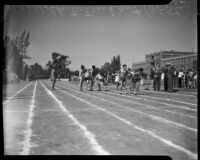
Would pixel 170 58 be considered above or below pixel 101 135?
above

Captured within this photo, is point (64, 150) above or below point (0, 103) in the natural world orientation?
below

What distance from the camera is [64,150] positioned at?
3779 millimetres

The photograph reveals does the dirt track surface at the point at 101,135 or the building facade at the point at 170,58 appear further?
the building facade at the point at 170,58

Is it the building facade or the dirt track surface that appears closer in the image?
the dirt track surface

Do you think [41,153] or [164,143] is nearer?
[41,153]

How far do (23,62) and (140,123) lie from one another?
9.22 ft

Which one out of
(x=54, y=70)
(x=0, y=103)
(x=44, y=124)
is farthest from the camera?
(x=54, y=70)

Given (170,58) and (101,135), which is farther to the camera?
(170,58)

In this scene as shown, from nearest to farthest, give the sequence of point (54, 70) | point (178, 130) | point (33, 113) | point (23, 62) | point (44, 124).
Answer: point (178, 130)
point (44, 124)
point (23, 62)
point (33, 113)
point (54, 70)

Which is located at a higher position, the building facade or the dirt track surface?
the building facade

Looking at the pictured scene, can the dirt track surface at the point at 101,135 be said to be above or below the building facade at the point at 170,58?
below

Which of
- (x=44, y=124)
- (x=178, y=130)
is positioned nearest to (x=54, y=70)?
(x=44, y=124)
